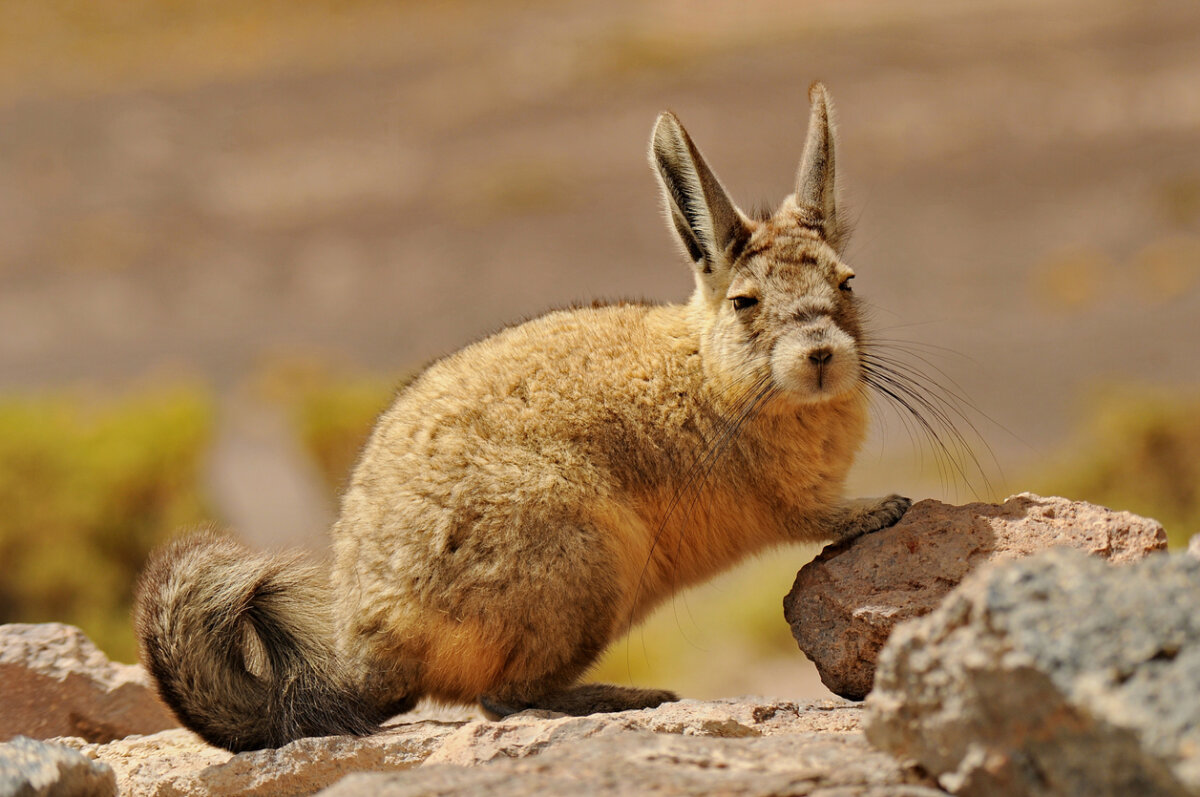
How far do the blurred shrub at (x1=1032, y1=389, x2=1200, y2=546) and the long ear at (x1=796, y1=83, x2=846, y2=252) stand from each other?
378 inches

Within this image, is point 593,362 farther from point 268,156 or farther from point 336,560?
point 268,156

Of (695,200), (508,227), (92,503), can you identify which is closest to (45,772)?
(695,200)

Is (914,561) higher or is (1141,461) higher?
(1141,461)

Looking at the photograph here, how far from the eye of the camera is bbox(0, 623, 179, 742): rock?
720 cm

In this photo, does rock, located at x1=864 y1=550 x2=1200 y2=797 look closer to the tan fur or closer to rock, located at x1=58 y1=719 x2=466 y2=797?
the tan fur

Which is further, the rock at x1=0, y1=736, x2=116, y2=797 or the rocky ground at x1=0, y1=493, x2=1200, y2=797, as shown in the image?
the rock at x1=0, y1=736, x2=116, y2=797

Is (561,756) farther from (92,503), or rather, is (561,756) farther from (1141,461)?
(1141,461)

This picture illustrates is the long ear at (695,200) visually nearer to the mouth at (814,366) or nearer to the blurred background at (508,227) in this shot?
the mouth at (814,366)

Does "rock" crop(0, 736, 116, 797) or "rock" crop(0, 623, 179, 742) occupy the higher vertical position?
"rock" crop(0, 623, 179, 742)

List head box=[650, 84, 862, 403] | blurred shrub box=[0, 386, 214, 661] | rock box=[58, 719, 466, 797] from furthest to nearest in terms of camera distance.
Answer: blurred shrub box=[0, 386, 214, 661] → head box=[650, 84, 862, 403] → rock box=[58, 719, 466, 797]

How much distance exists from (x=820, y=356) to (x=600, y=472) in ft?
4.04

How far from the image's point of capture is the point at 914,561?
6094 mm

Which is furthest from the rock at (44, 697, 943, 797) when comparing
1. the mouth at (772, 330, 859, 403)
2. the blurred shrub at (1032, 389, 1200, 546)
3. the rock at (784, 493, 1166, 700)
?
the blurred shrub at (1032, 389, 1200, 546)

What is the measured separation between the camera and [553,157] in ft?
85.4
